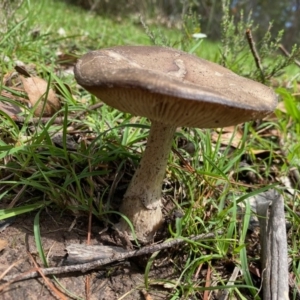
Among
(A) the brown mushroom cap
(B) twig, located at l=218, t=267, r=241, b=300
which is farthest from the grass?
(A) the brown mushroom cap

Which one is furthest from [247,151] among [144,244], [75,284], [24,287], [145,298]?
[24,287]

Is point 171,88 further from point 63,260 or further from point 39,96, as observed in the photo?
point 39,96

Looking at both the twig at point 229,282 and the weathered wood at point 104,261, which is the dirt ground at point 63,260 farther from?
the twig at point 229,282

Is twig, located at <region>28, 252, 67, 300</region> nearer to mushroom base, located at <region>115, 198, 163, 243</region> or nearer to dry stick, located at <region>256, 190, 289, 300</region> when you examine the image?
mushroom base, located at <region>115, 198, 163, 243</region>

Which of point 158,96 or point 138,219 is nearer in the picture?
point 158,96

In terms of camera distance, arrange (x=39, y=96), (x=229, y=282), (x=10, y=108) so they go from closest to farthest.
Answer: (x=229, y=282)
(x=10, y=108)
(x=39, y=96)

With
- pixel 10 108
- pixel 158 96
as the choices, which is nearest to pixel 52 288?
pixel 158 96
